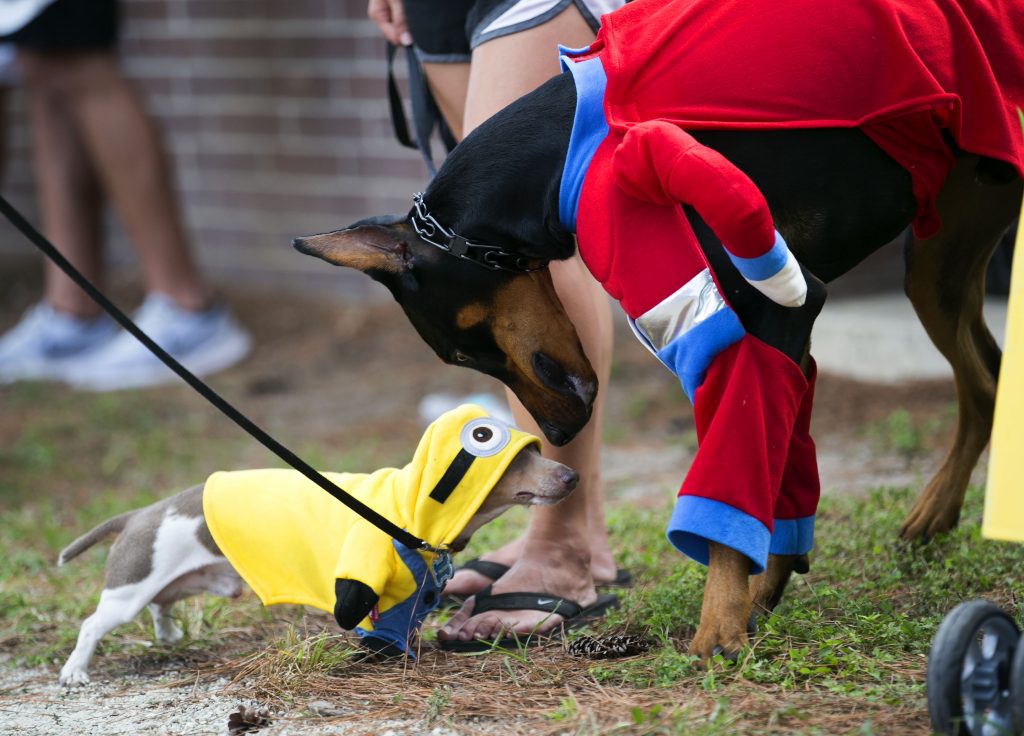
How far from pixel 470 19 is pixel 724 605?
4.93 feet

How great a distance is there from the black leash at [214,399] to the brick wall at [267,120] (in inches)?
148

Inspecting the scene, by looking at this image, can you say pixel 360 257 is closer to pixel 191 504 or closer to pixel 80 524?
pixel 191 504

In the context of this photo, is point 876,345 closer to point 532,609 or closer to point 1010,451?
point 532,609

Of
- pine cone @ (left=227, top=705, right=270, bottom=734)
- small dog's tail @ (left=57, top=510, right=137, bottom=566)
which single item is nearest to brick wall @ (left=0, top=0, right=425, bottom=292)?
small dog's tail @ (left=57, top=510, right=137, bottom=566)

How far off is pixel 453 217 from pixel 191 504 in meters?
0.89

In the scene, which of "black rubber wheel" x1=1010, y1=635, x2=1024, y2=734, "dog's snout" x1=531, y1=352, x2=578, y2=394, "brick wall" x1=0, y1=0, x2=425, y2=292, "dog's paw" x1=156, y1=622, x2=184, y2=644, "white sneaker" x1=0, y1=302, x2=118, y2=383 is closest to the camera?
"black rubber wheel" x1=1010, y1=635, x2=1024, y2=734

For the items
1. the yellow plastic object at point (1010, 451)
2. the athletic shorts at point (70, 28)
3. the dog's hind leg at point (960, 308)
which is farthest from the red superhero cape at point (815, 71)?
the athletic shorts at point (70, 28)

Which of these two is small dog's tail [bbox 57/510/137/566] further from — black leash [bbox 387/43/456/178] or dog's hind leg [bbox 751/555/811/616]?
dog's hind leg [bbox 751/555/811/616]

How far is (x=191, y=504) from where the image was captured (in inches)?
111

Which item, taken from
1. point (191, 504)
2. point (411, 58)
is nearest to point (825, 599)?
point (191, 504)

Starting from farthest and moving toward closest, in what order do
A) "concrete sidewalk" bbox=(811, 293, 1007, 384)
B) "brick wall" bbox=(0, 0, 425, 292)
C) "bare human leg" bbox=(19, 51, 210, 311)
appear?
"brick wall" bbox=(0, 0, 425, 292) → "bare human leg" bbox=(19, 51, 210, 311) → "concrete sidewalk" bbox=(811, 293, 1007, 384)

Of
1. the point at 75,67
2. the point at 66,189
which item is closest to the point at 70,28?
the point at 75,67

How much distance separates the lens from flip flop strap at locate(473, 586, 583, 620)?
2.90 meters

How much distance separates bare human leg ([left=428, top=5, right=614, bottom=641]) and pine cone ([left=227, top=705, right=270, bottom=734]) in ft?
1.74
